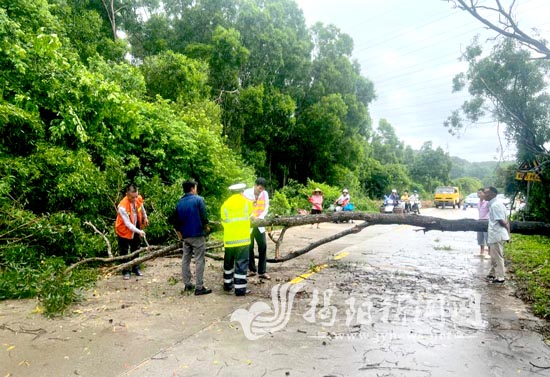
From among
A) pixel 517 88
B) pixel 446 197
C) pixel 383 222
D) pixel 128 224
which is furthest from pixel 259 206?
pixel 446 197

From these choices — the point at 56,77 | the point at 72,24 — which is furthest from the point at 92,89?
the point at 72,24

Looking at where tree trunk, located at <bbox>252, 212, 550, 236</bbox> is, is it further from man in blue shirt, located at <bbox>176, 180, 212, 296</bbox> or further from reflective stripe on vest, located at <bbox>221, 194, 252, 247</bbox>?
man in blue shirt, located at <bbox>176, 180, 212, 296</bbox>

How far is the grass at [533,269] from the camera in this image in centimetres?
575

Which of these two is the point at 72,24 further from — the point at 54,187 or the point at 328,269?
the point at 328,269

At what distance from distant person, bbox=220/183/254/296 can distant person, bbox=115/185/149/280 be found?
1.76 m

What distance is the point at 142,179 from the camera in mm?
10219

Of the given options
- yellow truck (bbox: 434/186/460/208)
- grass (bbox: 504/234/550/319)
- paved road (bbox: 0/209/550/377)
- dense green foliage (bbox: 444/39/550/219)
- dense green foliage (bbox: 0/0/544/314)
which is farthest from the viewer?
yellow truck (bbox: 434/186/460/208)

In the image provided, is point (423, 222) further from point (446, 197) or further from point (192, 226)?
point (446, 197)

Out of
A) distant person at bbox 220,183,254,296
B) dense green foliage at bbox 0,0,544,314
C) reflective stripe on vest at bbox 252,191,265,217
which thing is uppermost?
dense green foliage at bbox 0,0,544,314

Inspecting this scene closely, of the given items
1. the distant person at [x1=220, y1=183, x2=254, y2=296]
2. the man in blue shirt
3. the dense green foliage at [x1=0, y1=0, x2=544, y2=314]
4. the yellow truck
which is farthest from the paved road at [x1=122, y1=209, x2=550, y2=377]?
the yellow truck

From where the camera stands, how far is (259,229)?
706cm

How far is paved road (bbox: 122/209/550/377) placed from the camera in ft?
11.6

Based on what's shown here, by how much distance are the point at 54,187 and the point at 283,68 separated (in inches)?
783

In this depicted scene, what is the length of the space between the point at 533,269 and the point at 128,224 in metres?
8.21
